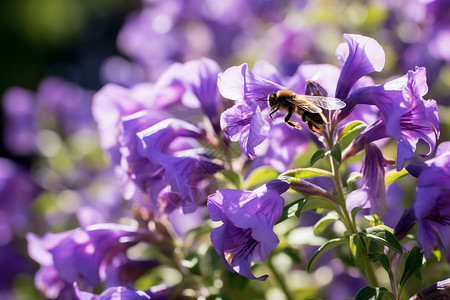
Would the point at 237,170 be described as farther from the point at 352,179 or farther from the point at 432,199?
the point at 432,199

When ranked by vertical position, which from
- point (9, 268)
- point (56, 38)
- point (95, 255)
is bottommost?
point (56, 38)

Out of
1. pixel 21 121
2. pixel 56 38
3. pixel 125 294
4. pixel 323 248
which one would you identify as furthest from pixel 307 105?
pixel 56 38

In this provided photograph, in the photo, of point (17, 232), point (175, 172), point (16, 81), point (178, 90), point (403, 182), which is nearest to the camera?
point (175, 172)

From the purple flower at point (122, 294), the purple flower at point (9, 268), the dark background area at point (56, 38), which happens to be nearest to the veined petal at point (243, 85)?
the purple flower at point (122, 294)

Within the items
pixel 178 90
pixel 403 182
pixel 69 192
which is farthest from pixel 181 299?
pixel 69 192

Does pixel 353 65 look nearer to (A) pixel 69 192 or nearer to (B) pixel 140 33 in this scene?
(A) pixel 69 192
